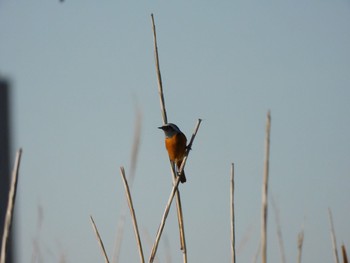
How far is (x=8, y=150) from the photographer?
490 cm

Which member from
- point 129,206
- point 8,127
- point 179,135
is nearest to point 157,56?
point 129,206

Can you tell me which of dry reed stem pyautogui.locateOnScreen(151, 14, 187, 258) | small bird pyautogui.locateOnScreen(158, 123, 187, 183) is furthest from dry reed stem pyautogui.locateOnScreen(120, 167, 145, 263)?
small bird pyautogui.locateOnScreen(158, 123, 187, 183)

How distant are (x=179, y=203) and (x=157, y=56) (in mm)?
810

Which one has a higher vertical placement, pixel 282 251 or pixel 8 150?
pixel 8 150

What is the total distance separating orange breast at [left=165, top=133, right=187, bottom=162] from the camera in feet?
19.1

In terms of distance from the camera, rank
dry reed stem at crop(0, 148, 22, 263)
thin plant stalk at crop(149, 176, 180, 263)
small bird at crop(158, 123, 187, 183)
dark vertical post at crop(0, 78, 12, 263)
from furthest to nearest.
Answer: small bird at crop(158, 123, 187, 183), dark vertical post at crop(0, 78, 12, 263), thin plant stalk at crop(149, 176, 180, 263), dry reed stem at crop(0, 148, 22, 263)

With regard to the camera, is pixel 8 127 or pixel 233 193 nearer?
pixel 233 193

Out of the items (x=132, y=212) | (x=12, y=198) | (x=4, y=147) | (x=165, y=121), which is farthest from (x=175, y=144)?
(x=12, y=198)

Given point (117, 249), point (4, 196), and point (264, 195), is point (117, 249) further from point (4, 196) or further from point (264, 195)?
point (264, 195)

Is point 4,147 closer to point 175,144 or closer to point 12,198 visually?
point 175,144

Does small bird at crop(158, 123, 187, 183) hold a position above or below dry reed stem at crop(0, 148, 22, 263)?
above

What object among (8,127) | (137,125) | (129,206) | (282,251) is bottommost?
(282,251)

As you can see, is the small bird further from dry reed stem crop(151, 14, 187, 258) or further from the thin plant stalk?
the thin plant stalk

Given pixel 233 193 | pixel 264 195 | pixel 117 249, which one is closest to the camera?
pixel 264 195
